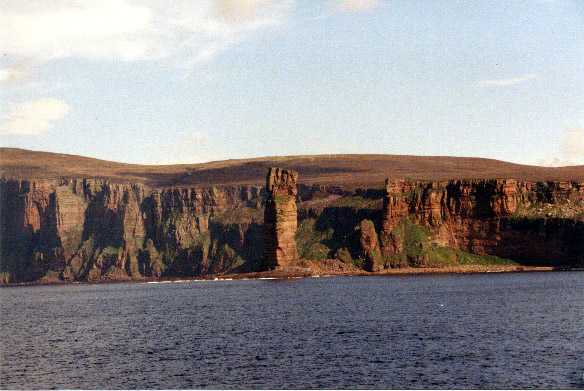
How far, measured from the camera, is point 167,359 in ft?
385

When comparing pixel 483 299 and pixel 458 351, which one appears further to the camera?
pixel 483 299

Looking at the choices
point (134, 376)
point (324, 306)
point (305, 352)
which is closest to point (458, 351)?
point (305, 352)

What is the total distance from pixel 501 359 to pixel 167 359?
3891cm

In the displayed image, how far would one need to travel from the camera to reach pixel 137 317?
601 feet

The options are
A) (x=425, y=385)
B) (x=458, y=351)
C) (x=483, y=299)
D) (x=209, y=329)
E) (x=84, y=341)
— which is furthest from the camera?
(x=483, y=299)

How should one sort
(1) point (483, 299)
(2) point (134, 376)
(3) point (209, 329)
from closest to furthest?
(2) point (134, 376)
(3) point (209, 329)
(1) point (483, 299)

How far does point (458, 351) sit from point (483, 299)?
279ft

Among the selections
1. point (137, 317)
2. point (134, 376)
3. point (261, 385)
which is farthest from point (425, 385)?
point (137, 317)

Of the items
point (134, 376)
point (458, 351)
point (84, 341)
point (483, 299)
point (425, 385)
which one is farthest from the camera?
point (483, 299)

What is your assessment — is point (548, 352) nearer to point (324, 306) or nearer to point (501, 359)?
point (501, 359)

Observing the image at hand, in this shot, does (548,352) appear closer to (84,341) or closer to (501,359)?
(501,359)

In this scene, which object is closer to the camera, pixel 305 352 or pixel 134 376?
pixel 134 376

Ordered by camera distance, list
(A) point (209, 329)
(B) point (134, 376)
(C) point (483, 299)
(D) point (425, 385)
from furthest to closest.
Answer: (C) point (483, 299) → (A) point (209, 329) → (B) point (134, 376) → (D) point (425, 385)

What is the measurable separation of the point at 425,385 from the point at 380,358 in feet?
58.5
